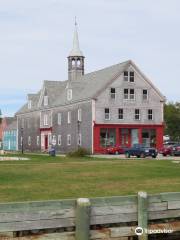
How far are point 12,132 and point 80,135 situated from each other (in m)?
40.5

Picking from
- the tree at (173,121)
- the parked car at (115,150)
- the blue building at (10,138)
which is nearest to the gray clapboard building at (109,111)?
the parked car at (115,150)

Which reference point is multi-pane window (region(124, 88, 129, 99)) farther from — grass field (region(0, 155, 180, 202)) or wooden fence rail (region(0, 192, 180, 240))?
wooden fence rail (region(0, 192, 180, 240))

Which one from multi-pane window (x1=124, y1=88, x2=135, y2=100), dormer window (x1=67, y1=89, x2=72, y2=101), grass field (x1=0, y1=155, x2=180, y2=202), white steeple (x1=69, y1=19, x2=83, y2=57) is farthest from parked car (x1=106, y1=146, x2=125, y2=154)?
grass field (x1=0, y1=155, x2=180, y2=202)

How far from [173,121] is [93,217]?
93.0m

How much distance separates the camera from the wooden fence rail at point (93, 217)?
10219mm

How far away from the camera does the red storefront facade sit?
224 feet

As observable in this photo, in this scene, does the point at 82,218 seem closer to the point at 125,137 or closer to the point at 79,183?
the point at 79,183

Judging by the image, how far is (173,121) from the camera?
102m

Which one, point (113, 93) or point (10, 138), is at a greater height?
point (113, 93)

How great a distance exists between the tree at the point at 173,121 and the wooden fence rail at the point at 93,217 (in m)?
91.0

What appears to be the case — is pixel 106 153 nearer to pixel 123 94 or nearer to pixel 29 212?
pixel 123 94

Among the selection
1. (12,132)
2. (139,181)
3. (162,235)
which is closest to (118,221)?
(162,235)

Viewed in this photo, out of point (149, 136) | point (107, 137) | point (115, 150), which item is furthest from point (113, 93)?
point (149, 136)

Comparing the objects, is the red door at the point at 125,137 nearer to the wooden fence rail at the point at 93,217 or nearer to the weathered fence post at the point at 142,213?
the wooden fence rail at the point at 93,217
